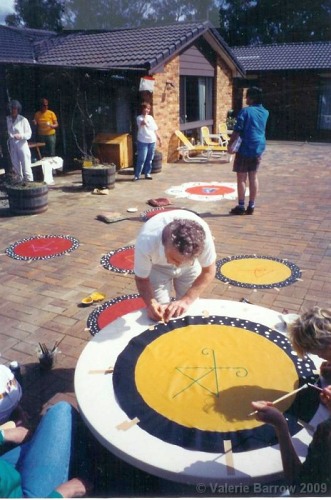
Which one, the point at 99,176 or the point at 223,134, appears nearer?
the point at 99,176

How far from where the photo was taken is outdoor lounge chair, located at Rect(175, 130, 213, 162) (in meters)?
12.6

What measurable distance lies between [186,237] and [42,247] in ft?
12.7

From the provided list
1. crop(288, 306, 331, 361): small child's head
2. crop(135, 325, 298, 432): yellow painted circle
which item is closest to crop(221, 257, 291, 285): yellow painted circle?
crop(135, 325, 298, 432): yellow painted circle

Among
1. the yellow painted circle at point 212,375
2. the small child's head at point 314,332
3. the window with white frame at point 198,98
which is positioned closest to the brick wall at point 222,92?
the window with white frame at point 198,98

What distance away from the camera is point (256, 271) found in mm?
4738

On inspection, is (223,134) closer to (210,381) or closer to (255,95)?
(255,95)

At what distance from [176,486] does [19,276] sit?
3.55 meters

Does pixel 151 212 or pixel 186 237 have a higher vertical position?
pixel 186 237

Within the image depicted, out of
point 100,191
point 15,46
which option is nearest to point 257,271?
point 100,191

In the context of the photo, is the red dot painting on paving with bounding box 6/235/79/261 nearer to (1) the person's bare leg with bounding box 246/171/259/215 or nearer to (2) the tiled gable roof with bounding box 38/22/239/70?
(1) the person's bare leg with bounding box 246/171/259/215

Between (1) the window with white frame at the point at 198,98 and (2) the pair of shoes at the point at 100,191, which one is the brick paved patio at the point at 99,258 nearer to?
(2) the pair of shoes at the point at 100,191

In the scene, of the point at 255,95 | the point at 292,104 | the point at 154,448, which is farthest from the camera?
the point at 292,104

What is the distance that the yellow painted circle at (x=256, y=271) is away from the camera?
4.52 m

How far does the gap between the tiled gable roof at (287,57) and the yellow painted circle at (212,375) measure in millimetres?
19671
